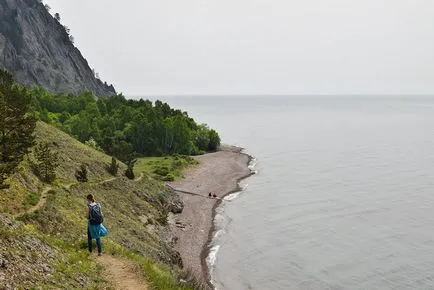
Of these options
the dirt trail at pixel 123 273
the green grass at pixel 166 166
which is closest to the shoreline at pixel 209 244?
the green grass at pixel 166 166

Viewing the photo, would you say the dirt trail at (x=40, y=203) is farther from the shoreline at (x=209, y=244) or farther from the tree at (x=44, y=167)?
the shoreline at (x=209, y=244)

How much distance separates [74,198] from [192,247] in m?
17.6

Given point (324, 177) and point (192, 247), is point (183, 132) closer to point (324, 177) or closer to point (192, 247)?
point (324, 177)

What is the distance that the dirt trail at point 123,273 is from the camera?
64.7 feet

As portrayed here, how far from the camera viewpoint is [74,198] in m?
37.7

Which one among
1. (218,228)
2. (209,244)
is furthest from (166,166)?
(209,244)

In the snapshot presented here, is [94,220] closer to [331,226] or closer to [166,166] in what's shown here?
[331,226]

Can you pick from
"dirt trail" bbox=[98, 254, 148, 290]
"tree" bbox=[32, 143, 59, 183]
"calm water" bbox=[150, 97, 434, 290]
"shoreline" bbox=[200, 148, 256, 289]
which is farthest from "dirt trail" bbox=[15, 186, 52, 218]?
"calm water" bbox=[150, 97, 434, 290]

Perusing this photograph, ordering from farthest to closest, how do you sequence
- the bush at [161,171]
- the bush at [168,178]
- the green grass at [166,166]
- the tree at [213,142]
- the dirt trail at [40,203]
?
the tree at [213,142] < the bush at [161,171] < the green grass at [166,166] < the bush at [168,178] < the dirt trail at [40,203]

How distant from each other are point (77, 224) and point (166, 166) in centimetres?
6396

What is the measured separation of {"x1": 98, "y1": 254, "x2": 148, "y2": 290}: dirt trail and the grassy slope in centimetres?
47

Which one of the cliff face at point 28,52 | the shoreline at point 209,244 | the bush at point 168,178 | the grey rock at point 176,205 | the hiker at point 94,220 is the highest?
the cliff face at point 28,52

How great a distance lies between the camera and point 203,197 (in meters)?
75.1

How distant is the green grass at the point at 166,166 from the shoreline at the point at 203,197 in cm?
229
